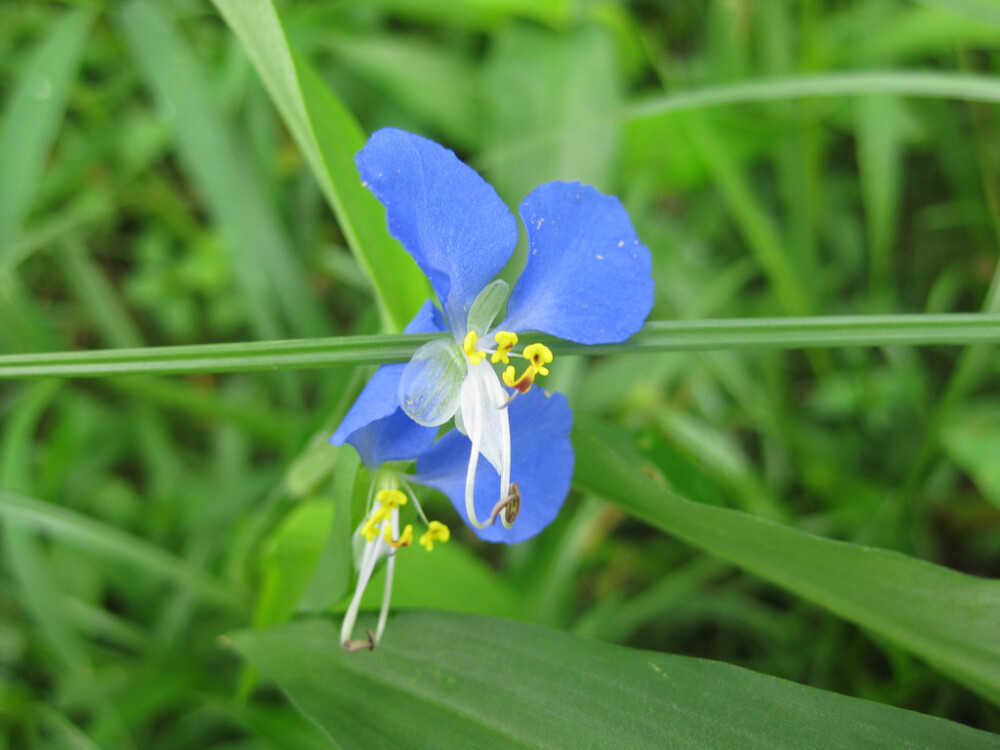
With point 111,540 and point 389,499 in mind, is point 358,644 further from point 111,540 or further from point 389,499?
point 111,540

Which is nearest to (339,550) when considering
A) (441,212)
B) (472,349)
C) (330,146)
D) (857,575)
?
(472,349)

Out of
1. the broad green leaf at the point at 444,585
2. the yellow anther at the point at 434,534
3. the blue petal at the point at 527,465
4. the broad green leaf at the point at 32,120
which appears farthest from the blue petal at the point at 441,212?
the broad green leaf at the point at 32,120

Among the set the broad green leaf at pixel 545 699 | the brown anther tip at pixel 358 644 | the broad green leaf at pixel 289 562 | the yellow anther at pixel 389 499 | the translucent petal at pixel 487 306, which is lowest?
the broad green leaf at pixel 289 562

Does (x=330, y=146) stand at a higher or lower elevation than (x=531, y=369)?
higher

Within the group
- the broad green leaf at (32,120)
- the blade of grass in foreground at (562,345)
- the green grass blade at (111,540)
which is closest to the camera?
the blade of grass in foreground at (562,345)

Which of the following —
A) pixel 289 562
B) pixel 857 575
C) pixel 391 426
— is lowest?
pixel 289 562

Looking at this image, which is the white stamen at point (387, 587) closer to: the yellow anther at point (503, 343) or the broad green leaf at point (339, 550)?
the broad green leaf at point (339, 550)

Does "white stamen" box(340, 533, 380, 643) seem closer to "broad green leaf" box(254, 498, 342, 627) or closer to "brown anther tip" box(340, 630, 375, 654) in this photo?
"brown anther tip" box(340, 630, 375, 654)
